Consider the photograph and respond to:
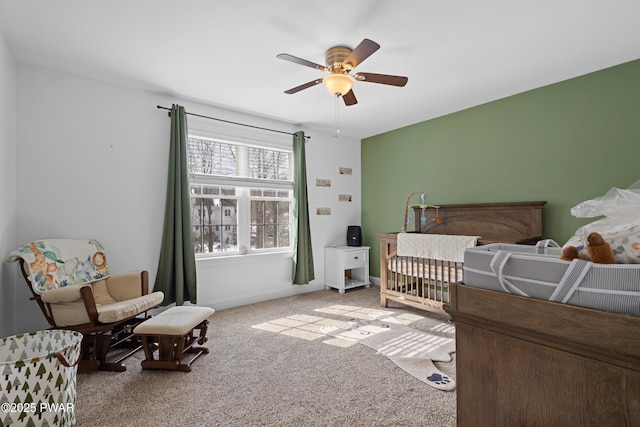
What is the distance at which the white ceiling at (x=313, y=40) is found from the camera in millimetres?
1884

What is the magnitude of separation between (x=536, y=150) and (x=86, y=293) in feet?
13.6

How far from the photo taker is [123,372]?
2.17m

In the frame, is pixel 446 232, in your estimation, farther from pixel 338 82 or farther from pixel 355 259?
pixel 338 82

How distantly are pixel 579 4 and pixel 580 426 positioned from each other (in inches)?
90.0

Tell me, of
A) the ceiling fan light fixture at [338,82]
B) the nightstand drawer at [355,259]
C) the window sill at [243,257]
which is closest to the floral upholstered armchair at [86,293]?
the window sill at [243,257]

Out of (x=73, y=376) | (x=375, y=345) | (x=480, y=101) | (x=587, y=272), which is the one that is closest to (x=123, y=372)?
(x=73, y=376)

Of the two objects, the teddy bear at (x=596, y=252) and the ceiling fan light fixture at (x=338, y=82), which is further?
the ceiling fan light fixture at (x=338, y=82)

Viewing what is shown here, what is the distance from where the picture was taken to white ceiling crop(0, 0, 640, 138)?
1884 mm

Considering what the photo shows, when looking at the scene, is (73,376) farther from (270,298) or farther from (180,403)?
(270,298)

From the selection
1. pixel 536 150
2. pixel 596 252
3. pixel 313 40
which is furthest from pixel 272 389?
pixel 536 150

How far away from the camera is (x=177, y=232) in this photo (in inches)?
Answer: 124

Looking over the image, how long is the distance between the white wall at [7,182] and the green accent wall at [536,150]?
409 cm

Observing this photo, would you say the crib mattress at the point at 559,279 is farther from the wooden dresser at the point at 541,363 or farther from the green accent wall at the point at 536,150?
the green accent wall at the point at 536,150

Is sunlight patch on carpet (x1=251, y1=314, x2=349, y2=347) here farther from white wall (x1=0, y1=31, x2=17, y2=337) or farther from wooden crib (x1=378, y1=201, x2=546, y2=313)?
white wall (x1=0, y1=31, x2=17, y2=337)
